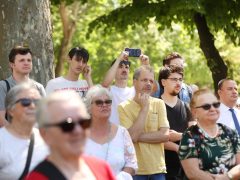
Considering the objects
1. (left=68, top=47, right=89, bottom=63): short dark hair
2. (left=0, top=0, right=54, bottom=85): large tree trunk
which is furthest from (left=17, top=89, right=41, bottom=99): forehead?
(left=0, top=0, right=54, bottom=85): large tree trunk

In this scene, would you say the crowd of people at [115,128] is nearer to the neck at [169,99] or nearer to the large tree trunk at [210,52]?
the neck at [169,99]

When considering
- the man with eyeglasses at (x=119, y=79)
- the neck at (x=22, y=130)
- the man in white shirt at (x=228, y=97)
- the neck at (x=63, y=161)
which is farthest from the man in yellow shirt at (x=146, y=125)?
the neck at (x=63, y=161)

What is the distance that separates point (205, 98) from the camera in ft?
22.5

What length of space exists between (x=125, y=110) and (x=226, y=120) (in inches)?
51.4

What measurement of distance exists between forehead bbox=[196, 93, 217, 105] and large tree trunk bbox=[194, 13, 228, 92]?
28.7 feet

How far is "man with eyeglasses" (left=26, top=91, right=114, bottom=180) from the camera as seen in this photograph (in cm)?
380

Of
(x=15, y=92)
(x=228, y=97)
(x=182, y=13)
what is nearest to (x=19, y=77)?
(x=15, y=92)

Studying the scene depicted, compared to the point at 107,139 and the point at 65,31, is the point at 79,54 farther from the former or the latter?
the point at 65,31

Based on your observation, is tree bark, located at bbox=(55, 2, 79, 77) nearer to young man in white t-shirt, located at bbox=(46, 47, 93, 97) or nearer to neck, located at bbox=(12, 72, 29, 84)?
young man in white t-shirt, located at bbox=(46, 47, 93, 97)

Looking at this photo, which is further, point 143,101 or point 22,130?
point 143,101

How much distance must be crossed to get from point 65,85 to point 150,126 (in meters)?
1.19

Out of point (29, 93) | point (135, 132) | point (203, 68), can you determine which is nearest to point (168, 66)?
point (135, 132)

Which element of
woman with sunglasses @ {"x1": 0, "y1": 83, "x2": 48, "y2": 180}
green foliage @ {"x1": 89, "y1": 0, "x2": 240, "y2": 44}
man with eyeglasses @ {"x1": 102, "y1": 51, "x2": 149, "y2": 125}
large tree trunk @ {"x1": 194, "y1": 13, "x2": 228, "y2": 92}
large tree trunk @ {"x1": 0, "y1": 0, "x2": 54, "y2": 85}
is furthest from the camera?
large tree trunk @ {"x1": 194, "y1": 13, "x2": 228, "y2": 92}

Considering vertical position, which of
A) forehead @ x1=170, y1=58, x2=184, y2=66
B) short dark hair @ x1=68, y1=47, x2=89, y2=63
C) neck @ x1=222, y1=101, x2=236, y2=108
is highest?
short dark hair @ x1=68, y1=47, x2=89, y2=63
